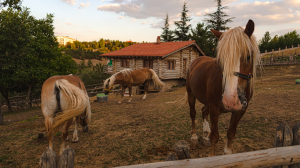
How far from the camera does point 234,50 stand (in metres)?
2.24

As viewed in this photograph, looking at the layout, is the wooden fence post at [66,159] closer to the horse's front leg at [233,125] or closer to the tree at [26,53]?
the horse's front leg at [233,125]

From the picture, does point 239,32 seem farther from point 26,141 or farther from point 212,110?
point 26,141

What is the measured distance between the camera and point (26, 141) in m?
4.82

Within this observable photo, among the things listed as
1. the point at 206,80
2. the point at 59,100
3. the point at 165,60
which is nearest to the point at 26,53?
the point at 59,100

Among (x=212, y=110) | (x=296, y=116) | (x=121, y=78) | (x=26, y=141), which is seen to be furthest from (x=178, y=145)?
(x=121, y=78)

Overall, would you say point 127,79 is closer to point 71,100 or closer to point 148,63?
Answer: point 71,100

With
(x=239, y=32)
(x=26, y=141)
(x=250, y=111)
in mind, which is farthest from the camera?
(x=250, y=111)

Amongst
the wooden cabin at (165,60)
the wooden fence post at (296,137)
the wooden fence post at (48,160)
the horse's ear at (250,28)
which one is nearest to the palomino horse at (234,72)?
the horse's ear at (250,28)

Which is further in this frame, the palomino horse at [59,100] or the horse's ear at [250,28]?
the palomino horse at [59,100]

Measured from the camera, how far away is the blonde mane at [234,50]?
2215 mm

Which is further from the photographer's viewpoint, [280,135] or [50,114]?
[50,114]

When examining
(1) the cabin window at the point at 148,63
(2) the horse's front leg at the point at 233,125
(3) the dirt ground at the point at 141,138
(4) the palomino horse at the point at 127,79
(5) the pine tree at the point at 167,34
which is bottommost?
(3) the dirt ground at the point at 141,138

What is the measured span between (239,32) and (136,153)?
321cm

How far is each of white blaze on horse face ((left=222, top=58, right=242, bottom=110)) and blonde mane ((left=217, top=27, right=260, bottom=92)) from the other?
0.06 metres
